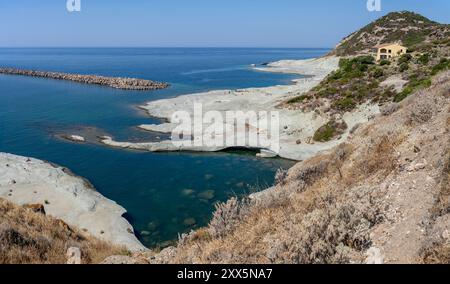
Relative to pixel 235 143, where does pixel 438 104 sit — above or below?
above

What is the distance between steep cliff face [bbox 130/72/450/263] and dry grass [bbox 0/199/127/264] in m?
2.24

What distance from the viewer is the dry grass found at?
11156 millimetres

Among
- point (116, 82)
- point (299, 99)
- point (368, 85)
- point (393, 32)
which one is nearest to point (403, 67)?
point (368, 85)

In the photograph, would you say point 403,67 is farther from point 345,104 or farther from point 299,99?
point 299,99

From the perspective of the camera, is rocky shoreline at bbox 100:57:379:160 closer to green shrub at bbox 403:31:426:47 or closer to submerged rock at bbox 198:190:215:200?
submerged rock at bbox 198:190:215:200

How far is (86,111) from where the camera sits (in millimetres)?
69500

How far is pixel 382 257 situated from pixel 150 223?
71.3ft

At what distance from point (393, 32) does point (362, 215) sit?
15945 cm

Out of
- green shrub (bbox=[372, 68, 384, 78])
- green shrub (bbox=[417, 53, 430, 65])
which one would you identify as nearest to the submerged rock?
green shrub (bbox=[372, 68, 384, 78])

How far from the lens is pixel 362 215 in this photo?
9.29m

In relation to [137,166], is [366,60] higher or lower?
higher

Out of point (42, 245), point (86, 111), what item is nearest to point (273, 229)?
point (42, 245)
